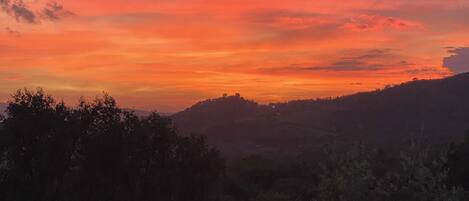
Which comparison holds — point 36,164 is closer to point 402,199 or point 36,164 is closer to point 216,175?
point 216,175

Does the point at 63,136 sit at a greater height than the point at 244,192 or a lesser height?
greater

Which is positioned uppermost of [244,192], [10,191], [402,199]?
[402,199]

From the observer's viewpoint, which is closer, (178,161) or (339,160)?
(339,160)

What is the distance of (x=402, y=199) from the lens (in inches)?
651

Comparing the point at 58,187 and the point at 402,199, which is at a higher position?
the point at 402,199

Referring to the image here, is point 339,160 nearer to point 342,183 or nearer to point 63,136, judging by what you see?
point 342,183

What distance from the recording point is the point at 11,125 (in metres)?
40.1

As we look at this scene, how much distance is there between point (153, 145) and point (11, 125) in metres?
11.1

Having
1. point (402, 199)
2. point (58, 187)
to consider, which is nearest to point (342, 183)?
point (402, 199)

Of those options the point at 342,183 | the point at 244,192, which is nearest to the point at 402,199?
the point at 342,183

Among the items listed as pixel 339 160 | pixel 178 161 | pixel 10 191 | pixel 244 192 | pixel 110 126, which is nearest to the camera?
pixel 339 160

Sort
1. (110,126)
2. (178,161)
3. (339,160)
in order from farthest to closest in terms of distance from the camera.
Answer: (178,161)
(110,126)
(339,160)

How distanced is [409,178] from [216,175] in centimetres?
3167

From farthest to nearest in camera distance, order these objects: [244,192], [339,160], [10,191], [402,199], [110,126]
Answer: [244,192] → [110,126] → [10,191] → [339,160] → [402,199]
